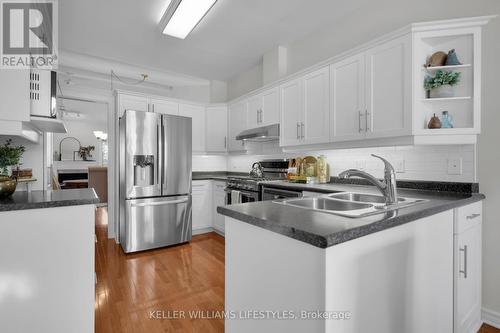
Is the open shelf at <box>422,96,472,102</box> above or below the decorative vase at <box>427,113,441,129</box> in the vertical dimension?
above

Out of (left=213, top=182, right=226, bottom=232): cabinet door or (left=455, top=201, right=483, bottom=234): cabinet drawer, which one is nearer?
(left=455, top=201, right=483, bottom=234): cabinet drawer

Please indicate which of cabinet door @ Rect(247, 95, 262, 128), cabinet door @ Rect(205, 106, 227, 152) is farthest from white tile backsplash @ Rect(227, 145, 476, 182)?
cabinet door @ Rect(205, 106, 227, 152)

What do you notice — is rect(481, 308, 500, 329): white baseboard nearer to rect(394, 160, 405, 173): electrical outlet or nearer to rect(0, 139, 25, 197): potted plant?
rect(394, 160, 405, 173): electrical outlet

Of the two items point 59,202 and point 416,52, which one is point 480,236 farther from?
point 59,202

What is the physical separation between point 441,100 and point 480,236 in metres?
1.07

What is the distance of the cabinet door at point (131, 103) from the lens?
11.9 feet

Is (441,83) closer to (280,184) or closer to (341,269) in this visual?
(280,184)

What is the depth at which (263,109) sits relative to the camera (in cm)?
358

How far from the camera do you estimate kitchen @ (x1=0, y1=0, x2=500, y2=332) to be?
1113mm

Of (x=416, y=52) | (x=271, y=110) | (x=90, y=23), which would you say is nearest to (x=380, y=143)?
(x=416, y=52)

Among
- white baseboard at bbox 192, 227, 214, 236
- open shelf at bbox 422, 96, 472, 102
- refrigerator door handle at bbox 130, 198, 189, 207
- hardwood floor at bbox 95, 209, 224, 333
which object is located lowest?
hardwood floor at bbox 95, 209, 224, 333

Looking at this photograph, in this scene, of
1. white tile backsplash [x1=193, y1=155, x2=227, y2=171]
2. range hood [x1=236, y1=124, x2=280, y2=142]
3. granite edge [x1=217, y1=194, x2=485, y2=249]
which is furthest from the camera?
white tile backsplash [x1=193, y1=155, x2=227, y2=171]

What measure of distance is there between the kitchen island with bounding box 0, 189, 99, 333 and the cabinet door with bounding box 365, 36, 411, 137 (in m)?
2.28

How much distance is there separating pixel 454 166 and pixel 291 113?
1695 mm
